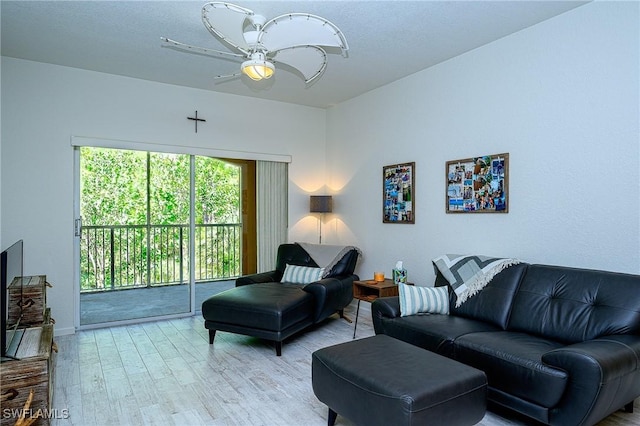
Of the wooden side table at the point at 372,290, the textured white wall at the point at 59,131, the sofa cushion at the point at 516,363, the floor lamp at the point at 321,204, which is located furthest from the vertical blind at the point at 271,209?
the sofa cushion at the point at 516,363

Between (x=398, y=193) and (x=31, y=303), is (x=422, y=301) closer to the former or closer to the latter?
(x=398, y=193)

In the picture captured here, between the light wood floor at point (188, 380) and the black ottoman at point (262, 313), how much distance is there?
0.60 ft

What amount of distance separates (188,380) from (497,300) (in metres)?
2.33

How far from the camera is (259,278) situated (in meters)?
4.43

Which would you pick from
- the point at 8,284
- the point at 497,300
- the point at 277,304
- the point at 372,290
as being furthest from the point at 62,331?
the point at 497,300

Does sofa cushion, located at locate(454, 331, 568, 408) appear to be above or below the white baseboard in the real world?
above

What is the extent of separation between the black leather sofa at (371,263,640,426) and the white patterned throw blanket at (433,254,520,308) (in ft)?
0.18

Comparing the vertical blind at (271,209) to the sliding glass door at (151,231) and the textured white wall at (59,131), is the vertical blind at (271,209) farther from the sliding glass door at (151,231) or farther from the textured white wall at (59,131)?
the textured white wall at (59,131)

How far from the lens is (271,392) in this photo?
2707 millimetres

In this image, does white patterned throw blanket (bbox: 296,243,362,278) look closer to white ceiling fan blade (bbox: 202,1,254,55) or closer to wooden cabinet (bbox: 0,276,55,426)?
white ceiling fan blade (bbox: 202,1,254,55)

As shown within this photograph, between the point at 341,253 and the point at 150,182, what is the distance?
2.34 m

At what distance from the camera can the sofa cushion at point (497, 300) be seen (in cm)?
286

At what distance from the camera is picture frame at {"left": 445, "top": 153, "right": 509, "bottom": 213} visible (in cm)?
337

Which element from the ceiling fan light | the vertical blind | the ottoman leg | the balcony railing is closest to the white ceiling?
the ceiling fan light
